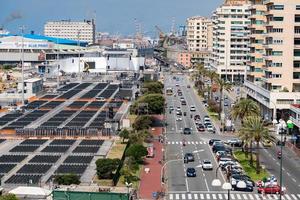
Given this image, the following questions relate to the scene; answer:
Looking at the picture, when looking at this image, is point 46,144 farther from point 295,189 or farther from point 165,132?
point 295,189

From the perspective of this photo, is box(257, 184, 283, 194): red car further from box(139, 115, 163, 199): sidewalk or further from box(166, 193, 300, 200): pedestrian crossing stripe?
box(139, 115, 163, 199): sidewalk


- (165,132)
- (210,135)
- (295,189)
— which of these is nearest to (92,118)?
(165,132)

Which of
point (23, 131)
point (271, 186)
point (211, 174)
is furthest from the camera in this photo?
point (23, 131)

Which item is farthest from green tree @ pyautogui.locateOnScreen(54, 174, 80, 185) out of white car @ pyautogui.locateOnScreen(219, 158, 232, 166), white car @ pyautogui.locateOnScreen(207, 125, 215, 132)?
white car @ pyautogui.locateOnScreen(207, 125, 215, 132)

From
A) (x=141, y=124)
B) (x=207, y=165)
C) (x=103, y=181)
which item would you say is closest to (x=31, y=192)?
(x=103, y=181)

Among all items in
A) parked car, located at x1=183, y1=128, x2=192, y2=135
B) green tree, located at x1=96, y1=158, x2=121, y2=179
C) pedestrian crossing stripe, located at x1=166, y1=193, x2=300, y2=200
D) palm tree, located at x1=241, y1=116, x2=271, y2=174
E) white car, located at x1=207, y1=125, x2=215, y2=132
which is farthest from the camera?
white car, located at x1=207, y1=125, x2=215, y2=132

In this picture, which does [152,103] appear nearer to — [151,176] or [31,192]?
[151,176]
